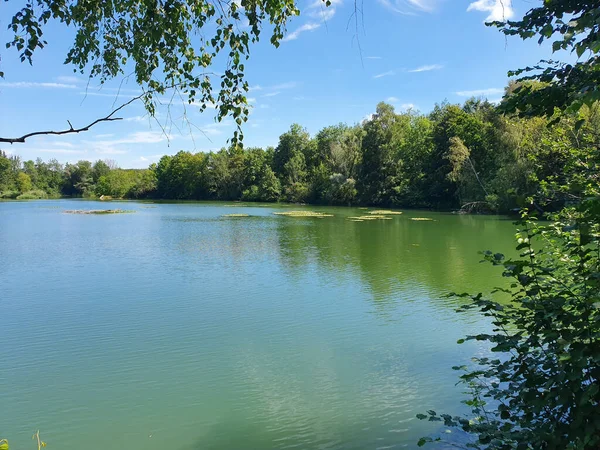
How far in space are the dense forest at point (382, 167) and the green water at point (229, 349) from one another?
8.90ft

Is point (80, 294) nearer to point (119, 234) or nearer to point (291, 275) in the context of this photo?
point (291, 275)

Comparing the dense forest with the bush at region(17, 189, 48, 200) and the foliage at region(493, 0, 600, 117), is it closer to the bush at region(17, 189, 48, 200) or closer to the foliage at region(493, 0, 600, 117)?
the bush at region(17, 189, 48, 200)

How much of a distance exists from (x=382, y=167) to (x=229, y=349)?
131ft

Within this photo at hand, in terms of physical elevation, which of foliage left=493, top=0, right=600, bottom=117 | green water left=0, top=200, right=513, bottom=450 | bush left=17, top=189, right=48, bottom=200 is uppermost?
bush left=17, top=189, right=48, bottom=200

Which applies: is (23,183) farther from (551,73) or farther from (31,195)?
(551,73)

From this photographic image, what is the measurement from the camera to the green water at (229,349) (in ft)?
14.5

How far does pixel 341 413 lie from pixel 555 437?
2.56 m

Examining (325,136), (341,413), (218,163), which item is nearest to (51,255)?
(341,413)

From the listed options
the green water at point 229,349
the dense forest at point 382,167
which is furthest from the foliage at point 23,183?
the green water at point 229,349

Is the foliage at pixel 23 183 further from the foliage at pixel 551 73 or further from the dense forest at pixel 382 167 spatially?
the foliage at pixel 551 73

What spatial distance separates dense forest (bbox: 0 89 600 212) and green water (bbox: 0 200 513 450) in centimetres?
271

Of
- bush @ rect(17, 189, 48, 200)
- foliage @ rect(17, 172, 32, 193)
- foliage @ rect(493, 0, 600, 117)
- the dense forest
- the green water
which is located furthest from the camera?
foliage @ rect(17, 172, 32, 193)

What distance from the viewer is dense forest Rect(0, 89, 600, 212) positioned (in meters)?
29.2

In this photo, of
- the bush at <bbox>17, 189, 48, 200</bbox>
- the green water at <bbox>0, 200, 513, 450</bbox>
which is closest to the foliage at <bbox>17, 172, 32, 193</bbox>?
the bush at <bbox>17, 189, 48, 200</bbox>
